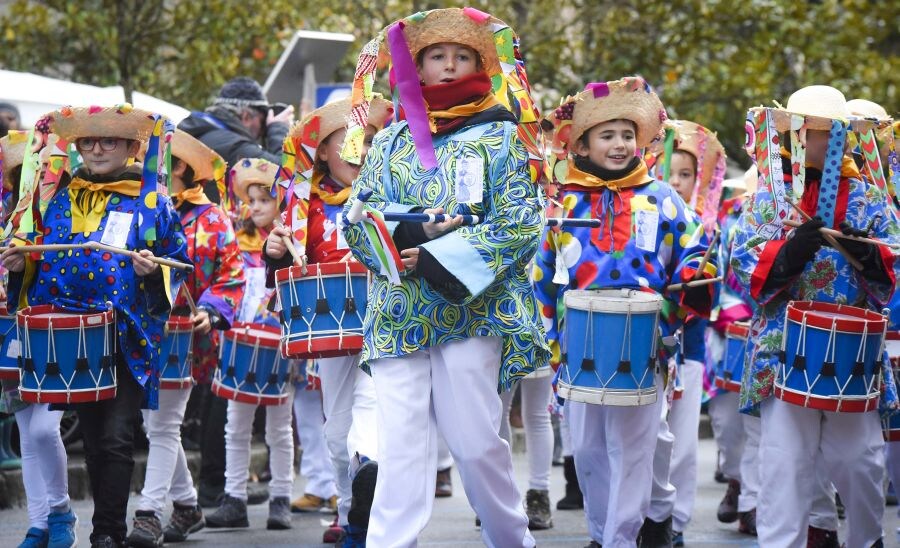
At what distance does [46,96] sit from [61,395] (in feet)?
22.5

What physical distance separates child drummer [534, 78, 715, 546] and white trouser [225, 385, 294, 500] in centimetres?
218

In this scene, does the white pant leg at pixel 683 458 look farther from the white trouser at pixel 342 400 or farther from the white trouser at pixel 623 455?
the white trouser at pixel 342 400

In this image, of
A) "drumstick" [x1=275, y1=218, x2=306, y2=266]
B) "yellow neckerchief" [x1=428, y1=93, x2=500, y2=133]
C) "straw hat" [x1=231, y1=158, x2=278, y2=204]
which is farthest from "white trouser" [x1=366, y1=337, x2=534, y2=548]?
"straw hat" [x1=231, y1=158, x2=278, y2=204]

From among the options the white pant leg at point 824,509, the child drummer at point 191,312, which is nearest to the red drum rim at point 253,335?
the child drummer at point 191,312

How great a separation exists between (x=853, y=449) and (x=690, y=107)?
11322 millimetres

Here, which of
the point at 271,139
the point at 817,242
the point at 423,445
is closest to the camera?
the point at 423,445

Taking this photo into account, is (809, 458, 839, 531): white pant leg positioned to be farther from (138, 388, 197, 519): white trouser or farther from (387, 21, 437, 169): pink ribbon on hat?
(138, 388, 197, 519): white trouser

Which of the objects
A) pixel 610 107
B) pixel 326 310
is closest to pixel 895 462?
pixel 610 107

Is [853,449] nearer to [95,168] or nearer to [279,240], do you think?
[279,240]

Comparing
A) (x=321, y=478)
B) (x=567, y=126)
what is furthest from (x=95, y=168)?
(x=321, y=478)

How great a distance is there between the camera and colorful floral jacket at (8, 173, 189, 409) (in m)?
7.60

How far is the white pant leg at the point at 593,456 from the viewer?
768 centimetres

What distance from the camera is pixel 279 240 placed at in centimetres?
808

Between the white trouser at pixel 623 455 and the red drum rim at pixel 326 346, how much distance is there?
1112 millimetres
